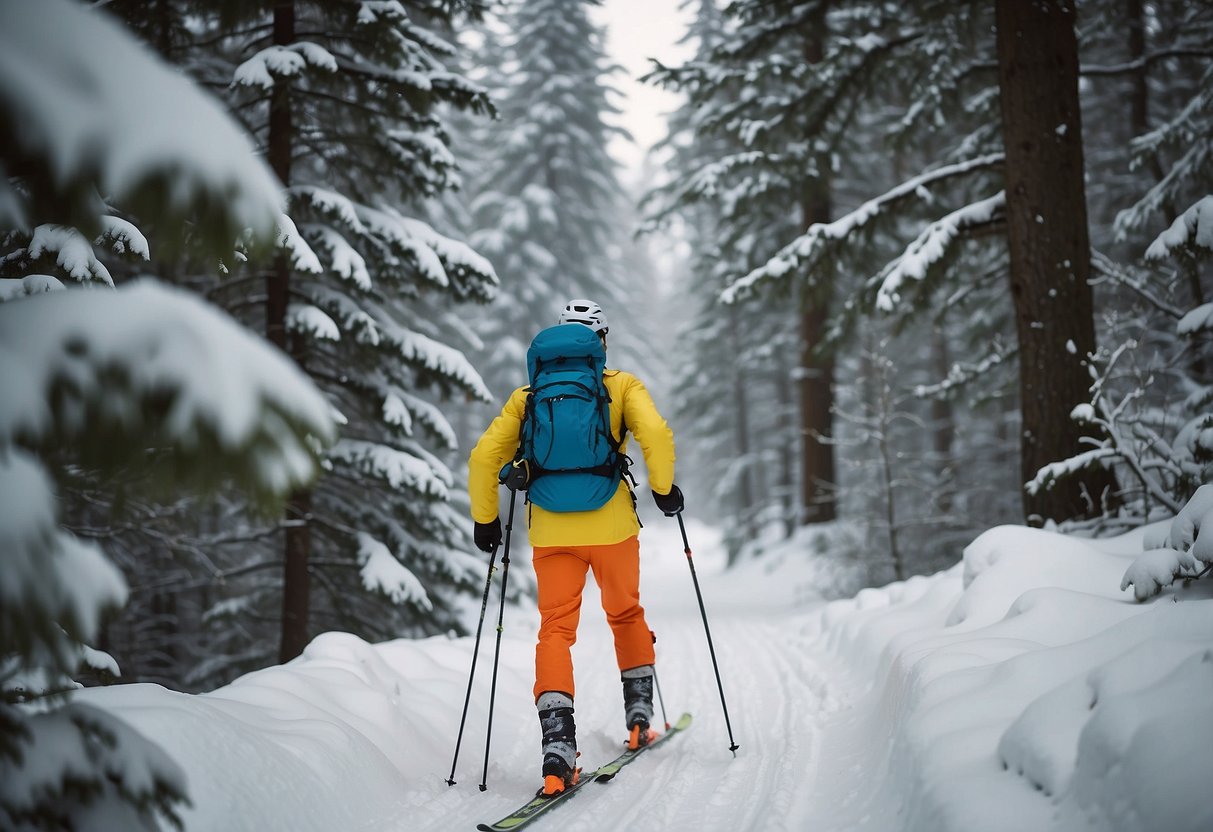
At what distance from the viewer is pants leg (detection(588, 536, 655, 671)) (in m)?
4.00

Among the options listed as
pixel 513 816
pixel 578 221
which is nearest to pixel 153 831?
→ pixel 513 816

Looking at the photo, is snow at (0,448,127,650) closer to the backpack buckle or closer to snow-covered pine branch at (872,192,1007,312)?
the backpack buckle

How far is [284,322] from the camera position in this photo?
650 centimetres

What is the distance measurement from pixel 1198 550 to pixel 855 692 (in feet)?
7.61

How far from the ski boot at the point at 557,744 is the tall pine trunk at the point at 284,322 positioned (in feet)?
12.8

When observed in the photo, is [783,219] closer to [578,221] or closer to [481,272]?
[578,221]

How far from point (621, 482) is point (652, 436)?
344mm

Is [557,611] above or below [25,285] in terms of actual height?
below

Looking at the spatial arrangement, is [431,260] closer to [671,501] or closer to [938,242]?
[671,501]

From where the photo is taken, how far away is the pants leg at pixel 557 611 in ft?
12.4

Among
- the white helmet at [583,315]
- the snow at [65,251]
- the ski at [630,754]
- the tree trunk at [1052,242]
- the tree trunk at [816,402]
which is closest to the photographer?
the snow at [65,251]

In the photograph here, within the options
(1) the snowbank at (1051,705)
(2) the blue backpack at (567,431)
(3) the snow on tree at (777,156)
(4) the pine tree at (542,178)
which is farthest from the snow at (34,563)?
(4) the pine tree at (542,178)

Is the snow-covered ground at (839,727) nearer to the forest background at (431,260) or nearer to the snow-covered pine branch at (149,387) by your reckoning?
the forest background at (431,260)

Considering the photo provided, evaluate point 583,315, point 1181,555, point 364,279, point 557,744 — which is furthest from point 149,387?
point 364,279
